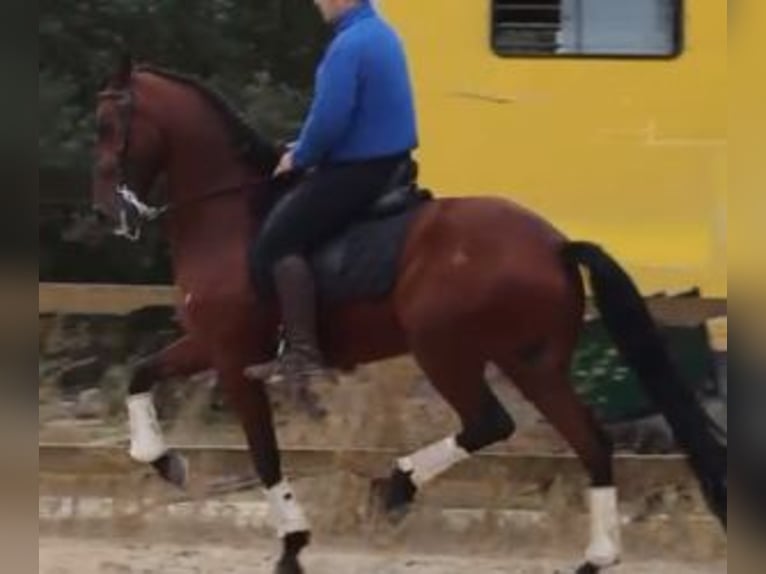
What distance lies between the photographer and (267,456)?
659 cm

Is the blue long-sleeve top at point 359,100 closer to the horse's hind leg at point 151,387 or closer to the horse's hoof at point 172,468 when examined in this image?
the horse's hind leg at point 151,387

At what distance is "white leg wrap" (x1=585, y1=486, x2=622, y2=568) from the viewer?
632cm

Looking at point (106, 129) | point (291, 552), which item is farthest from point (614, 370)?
point (106, 129)

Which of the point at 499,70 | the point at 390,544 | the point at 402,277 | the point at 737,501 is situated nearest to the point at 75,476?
the point at 390,544

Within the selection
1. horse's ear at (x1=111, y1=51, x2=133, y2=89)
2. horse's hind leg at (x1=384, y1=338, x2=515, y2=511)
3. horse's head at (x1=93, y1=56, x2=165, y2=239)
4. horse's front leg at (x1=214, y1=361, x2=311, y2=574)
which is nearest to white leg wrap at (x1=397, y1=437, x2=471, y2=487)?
horse's hind leg at (x1=384, y1=338, x2=515, y2=511)

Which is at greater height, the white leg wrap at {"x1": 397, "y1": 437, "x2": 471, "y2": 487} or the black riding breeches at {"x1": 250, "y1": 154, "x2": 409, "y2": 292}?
the black riding breeches at {"x1": 250, "y1": 154, "x2": 409, "y2": 292}

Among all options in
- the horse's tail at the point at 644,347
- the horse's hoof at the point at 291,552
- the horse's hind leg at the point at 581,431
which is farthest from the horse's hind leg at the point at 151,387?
the horse's tail at the point at 644,347

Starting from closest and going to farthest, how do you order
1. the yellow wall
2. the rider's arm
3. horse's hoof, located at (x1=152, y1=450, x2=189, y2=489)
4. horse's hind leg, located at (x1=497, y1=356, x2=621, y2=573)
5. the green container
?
1. the rider's arm
2. horse's hind leg, located at (x1=497, y1=356, x2=621, y2=573)
3. horse's hoof, located at (x1=152, y1=450, x2=189, y2=489)
4. the yellow wall
5. the green container

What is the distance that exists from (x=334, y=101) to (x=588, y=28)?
172 cm

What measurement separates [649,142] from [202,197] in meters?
1.86

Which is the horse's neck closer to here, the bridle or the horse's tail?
the bridle

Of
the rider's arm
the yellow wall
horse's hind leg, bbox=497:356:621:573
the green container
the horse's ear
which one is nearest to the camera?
the rider's arm

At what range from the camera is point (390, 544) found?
7223mm

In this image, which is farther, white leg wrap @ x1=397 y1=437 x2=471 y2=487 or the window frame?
the window frame
